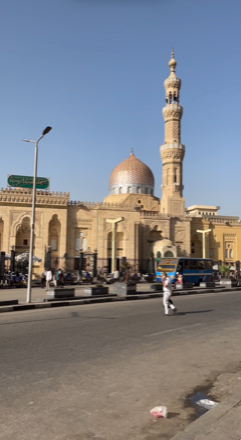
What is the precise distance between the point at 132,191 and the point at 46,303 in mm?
36055

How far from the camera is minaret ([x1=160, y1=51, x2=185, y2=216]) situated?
137 feet

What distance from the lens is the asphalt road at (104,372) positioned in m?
3.30

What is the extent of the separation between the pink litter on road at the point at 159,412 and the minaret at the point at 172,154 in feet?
126

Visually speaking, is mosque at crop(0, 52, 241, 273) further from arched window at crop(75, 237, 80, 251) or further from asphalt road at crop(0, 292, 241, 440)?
asphalt road at crop(0, 292, 241, 440)

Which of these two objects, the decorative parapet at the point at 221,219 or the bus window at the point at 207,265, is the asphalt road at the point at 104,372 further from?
the decorative parapet at the point at 221,219

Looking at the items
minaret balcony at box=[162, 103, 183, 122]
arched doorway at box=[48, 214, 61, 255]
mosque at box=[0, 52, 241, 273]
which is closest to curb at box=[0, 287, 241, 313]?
mosque at box=[0, 52, 241, 273]

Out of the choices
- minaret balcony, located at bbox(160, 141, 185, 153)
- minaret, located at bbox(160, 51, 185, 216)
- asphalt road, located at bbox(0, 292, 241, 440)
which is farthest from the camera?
minaret, located at bbox(160, 51, 185, 216)

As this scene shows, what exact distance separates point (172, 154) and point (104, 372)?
126 feet

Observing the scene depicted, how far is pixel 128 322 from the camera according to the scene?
8.82 m

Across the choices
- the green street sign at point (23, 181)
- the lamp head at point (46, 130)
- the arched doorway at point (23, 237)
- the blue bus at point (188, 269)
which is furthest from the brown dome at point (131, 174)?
the lamp head at point (46, 130)

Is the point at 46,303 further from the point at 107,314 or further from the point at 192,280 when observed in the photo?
the point at 192,280

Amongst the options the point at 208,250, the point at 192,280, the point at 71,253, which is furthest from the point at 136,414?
the point at 208,250

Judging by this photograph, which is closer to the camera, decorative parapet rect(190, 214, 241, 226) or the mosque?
the mosque

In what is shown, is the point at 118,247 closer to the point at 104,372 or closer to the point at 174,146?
the point at 174,146
